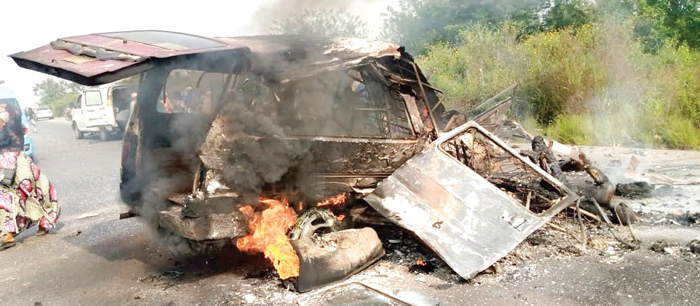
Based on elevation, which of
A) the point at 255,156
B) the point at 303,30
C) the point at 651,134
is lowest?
the point at 651,134

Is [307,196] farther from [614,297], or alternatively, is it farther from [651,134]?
[651,134]

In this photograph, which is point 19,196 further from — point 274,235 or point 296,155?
point 296,155

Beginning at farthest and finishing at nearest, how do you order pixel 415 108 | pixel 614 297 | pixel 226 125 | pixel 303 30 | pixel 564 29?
1. pixel 564 29
2. pixel 303 30
3. pixel 415 108
4. pixel 226 125
5. pixel 614 297

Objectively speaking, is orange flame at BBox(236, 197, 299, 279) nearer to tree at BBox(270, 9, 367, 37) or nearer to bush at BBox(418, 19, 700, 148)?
tree at BBox(270, 9, 367, 37)

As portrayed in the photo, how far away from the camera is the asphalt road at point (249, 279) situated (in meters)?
3.62

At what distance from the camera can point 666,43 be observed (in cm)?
1314

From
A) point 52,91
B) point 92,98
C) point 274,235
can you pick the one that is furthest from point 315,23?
point 52,91

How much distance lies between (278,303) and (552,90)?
1129 centimetres

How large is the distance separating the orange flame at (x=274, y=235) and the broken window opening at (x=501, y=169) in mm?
1584

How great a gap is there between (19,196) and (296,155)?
408cm

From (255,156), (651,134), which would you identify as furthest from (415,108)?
(651,134)

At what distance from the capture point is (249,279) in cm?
419

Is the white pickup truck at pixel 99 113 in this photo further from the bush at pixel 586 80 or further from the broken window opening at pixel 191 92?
the broken window opening at pixel 191 92

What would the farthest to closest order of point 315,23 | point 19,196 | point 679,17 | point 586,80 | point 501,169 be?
point 679,17, point 586,80, point 315,23, point 19,196, point 501,169
